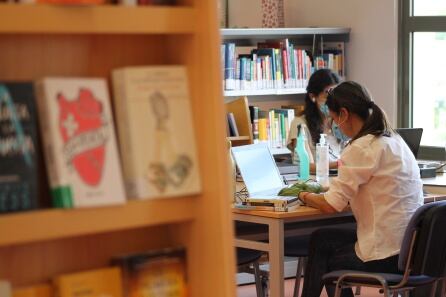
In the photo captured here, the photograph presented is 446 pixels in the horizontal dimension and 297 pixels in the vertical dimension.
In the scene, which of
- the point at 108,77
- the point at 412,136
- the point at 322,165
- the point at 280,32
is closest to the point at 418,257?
the point at 322,165

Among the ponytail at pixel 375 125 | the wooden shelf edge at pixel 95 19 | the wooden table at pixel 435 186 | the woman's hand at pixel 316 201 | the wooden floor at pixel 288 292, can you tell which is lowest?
the wooden floor at pixel 288 292

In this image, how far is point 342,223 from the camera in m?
4.85

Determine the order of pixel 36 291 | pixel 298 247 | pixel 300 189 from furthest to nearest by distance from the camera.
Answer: pixel 298 247 < pixel 300 189 < pixel 36 291

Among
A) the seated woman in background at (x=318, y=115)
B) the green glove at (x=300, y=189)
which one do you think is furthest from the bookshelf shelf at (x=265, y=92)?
the green glove at (x=300, y=189)

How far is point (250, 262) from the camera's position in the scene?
4453 mm

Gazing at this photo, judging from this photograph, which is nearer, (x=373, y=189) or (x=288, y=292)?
(x=373, y=189)

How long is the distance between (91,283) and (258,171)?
2743 millimetres

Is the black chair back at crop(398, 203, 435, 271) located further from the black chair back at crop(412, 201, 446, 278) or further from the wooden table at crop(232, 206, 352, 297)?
the wooden table at crop(232, 206, 352, 297)

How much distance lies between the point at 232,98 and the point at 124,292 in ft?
16.8

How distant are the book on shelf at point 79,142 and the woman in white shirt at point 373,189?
235 cm

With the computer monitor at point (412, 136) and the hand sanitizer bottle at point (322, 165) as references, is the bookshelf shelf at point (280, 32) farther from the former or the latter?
the hand sanitizer bottle at point (322, 165)

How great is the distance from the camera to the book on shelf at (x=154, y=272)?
165cm

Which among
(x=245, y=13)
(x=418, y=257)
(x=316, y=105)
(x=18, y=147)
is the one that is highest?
(x=245, y=13)

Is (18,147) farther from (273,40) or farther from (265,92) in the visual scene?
(273,40)
